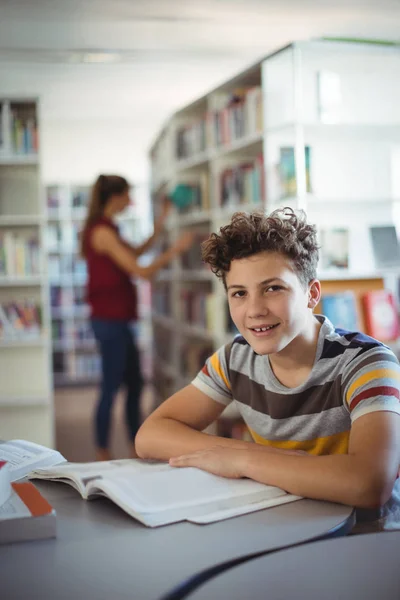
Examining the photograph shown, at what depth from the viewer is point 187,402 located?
1496 millimetres

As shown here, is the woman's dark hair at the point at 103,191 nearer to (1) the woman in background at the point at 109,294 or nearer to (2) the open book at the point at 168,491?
(1) the woman in background at the point at 109,294

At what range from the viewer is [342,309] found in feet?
10.2

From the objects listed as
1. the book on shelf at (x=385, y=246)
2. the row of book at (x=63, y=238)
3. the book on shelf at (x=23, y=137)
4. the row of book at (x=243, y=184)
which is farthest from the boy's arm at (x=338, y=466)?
the row of book at (x=63, y=238)

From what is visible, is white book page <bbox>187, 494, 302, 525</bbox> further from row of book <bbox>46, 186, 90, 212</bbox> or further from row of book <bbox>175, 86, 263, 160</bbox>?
row of book <bbox>46, 186, 90, 212</bbox>

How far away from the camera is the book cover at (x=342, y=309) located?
3.06 meters

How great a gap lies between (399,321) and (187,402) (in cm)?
200

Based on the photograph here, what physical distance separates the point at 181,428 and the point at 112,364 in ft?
7.05

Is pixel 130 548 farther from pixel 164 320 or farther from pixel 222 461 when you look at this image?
pixel 164 320

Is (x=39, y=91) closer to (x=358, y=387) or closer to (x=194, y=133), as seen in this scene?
(x=194, y=133)

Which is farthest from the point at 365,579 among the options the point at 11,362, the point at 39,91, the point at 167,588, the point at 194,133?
the point at 39,91

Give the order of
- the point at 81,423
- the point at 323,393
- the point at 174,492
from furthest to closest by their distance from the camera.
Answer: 1. the point at 81,423
2. the point at 323,393
3. the point at 174,492

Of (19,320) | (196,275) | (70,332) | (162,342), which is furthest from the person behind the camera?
(70,332)

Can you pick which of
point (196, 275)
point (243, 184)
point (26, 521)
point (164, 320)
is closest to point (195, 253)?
point (196, 275)

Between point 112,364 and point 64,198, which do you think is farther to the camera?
point 64,198
